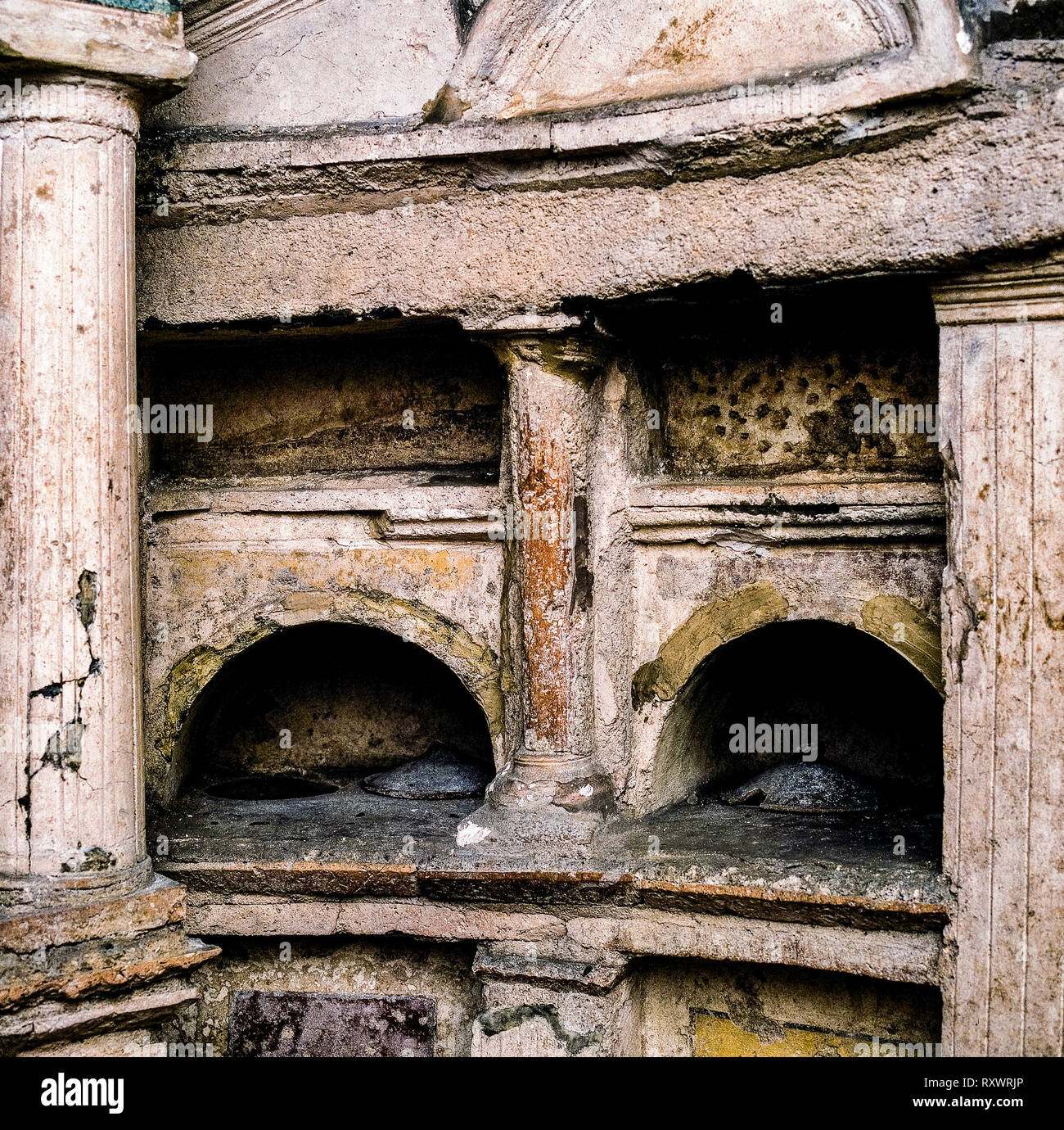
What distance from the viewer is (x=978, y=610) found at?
12.9 feet

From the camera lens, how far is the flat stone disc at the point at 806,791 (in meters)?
4.90

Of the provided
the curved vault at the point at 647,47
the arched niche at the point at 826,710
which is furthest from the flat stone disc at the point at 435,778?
the curved vault at the point at 647,47

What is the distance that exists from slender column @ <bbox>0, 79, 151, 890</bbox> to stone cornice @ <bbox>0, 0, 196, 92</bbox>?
0.08 m

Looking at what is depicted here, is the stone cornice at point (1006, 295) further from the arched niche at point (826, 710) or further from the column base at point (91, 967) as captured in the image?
the column base at point (91, 967)

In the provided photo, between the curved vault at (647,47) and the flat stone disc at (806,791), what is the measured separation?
2513mm

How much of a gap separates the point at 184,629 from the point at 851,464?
261 centimetres

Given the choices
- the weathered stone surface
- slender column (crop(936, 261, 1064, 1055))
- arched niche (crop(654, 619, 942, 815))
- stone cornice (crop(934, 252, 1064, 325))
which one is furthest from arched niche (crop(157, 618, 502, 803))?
stone cornice (crop(934, 252, 1064, 325))

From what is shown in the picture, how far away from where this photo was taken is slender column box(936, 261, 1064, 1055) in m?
3.83

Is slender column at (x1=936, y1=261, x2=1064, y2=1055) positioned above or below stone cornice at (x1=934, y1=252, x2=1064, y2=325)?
below

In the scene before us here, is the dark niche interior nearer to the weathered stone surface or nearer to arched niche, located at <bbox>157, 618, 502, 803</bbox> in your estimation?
arched niche, located at <bbox>157, 618, 502, 803</bbox>

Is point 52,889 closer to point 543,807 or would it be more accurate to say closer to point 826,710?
point 543,807

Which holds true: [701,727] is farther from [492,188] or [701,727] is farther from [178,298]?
[178,298]

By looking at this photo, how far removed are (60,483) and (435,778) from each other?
2.05 metres

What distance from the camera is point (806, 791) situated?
16.3 feet
